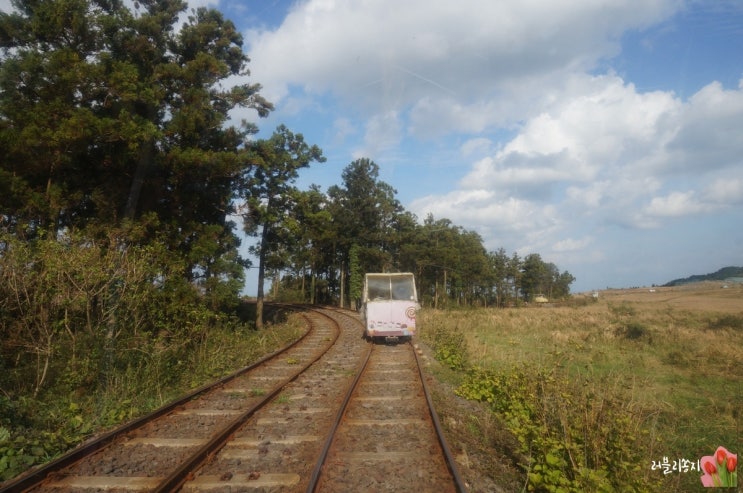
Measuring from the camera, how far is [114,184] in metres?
15.3

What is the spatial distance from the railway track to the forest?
3.53 ft

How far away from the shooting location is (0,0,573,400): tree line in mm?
8352

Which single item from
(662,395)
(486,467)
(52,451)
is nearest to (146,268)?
(52,451)

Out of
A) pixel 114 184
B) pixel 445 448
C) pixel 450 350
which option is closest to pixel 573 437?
pixel 445 448

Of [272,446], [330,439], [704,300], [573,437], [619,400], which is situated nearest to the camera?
[573,437]

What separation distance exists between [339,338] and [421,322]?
21.8 ft

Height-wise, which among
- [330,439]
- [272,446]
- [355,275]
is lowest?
[272,446]

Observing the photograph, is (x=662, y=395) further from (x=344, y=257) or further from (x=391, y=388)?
(x=344, y=257)

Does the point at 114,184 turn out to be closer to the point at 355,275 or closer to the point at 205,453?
the point at 205,453

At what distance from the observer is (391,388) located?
345 inches

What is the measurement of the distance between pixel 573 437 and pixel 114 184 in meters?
16.5

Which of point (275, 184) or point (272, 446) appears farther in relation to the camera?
point (275, 184)

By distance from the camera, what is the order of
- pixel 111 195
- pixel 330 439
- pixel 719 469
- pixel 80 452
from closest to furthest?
1. pixel 719 469
2. pixel 80 452
3. pixel 330 439
4. pixel 111 195

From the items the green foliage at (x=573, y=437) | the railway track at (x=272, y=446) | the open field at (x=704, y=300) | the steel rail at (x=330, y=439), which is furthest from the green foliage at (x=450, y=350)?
the open field at (x=704, y=300)
